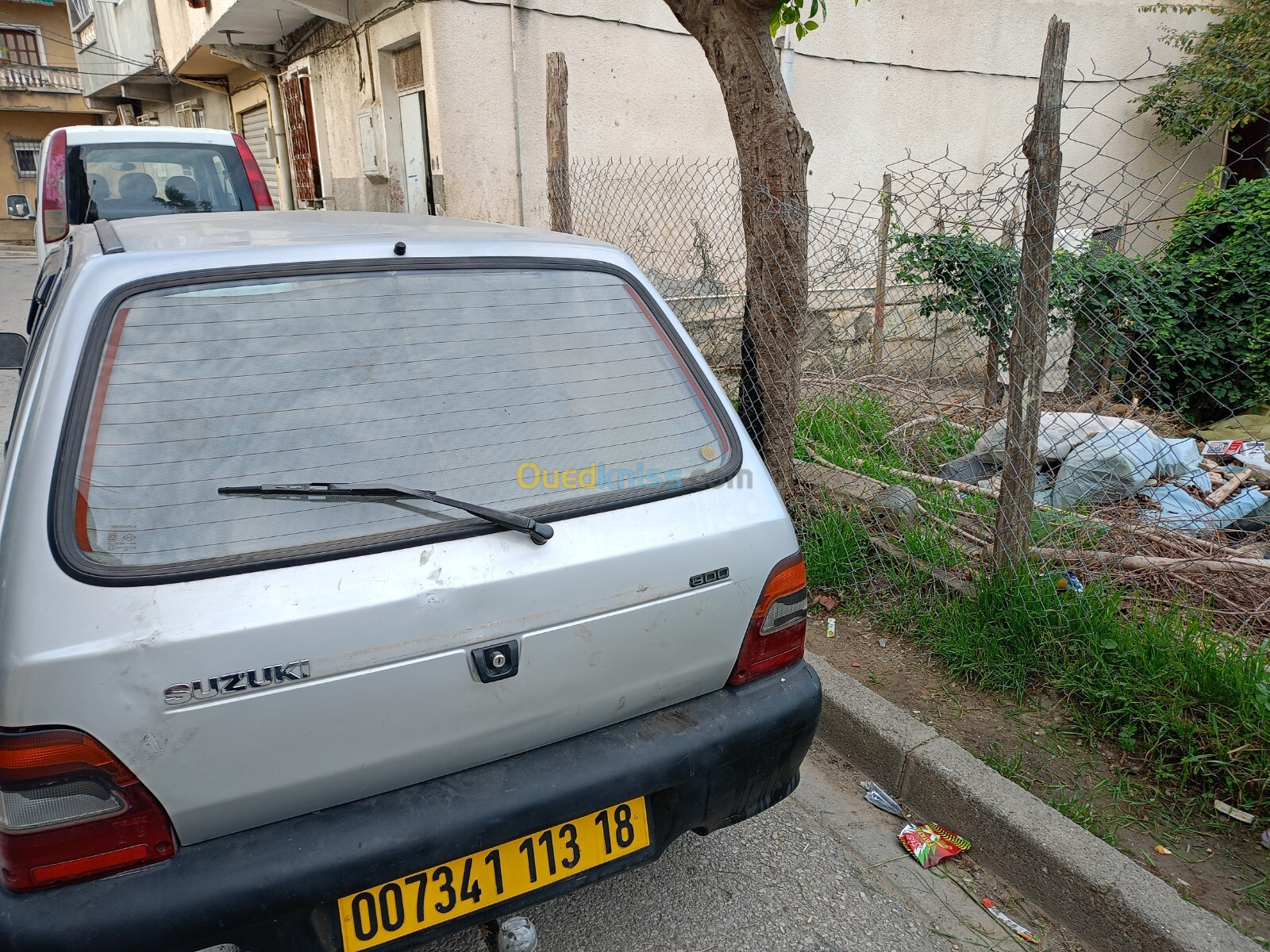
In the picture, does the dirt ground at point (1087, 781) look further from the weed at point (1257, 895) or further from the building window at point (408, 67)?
the building window at point (408, 67)

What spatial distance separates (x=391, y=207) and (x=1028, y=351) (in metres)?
7.61

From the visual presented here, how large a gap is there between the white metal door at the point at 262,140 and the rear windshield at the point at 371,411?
39.2 feet

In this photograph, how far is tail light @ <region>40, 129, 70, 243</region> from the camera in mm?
6340

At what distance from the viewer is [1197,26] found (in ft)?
35.7

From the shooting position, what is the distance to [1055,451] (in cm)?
386

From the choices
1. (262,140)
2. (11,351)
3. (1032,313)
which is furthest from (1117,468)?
(262,140)

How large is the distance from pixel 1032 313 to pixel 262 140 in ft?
44.0

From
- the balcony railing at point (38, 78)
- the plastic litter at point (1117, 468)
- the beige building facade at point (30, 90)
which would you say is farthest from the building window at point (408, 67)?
the balcony railing at point (38, 78)

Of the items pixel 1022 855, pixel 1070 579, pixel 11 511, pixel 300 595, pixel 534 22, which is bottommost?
pixel 1022 855

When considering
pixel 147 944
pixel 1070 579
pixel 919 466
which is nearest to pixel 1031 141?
pixel 1070 579

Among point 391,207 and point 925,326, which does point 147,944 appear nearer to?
point 925,326

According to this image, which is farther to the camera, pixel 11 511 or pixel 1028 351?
pixel 1028 351

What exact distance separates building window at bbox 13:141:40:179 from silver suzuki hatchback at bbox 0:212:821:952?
101 feet

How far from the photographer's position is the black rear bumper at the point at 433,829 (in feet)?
4.39
